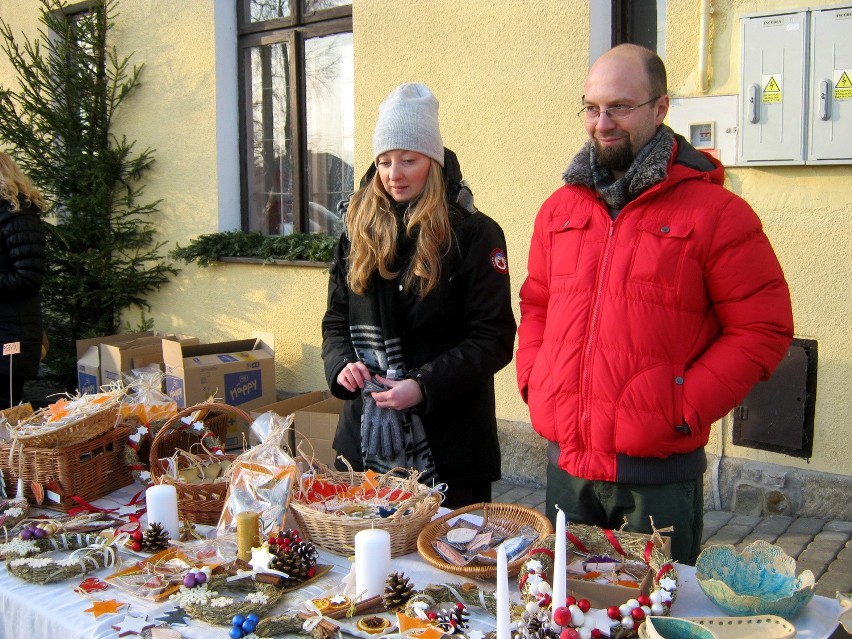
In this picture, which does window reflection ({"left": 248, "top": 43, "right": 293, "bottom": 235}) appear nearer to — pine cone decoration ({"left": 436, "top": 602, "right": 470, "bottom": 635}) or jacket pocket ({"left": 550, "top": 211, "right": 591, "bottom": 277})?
jacket pocket ({"left": 550, "top": 211, "right": 591, "bottom": 277})

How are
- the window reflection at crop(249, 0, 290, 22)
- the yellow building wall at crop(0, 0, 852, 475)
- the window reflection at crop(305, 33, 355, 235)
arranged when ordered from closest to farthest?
1. the yellow building wall at crop(0, 0, 852, 475)
2. the window reflection at crop(305, 33, 355, 235)
3. the window reflection at crop(249, 0, 290, 22)

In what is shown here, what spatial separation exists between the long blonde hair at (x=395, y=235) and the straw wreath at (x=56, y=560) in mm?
1042

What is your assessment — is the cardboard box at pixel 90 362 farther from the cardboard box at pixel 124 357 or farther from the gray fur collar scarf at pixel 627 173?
the gray fur collar scarf at pixel 627 173

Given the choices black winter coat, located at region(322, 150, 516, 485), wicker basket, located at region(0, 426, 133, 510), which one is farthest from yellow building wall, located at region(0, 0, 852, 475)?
wicker basket, located at region(0, 426, 133, 510)

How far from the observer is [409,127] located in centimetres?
266

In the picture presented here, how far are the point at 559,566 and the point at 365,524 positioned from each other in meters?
0.67

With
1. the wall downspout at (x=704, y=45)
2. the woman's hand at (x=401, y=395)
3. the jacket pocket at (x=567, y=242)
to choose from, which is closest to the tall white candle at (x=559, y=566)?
the jacket pocket at (x=567, y=242)

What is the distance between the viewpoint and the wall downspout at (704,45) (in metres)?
4.15

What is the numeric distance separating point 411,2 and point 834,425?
325 cm

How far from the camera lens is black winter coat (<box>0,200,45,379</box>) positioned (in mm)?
4250

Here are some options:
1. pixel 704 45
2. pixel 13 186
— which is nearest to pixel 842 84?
pixel 704 45

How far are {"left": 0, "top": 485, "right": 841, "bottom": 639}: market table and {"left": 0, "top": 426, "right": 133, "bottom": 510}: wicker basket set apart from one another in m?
0.45

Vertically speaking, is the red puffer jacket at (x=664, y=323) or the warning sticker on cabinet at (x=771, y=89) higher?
the warning sticker on cabinet at (x=771, y=89)

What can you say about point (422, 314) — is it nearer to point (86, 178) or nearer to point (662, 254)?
point (662, 254)
